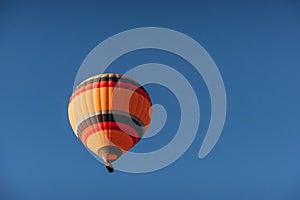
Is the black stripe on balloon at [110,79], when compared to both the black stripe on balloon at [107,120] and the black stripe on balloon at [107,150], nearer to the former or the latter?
the black stripe on balloon at [107,120]

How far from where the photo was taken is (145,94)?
1886 centimetres

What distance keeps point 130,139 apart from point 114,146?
30.6 inches

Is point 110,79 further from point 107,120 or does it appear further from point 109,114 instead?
point 107,120

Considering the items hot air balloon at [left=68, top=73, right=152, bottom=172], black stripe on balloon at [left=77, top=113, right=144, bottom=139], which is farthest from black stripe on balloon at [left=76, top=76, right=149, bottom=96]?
black stripe on balloon at [left=77, top=113, right=144, bottom=139]

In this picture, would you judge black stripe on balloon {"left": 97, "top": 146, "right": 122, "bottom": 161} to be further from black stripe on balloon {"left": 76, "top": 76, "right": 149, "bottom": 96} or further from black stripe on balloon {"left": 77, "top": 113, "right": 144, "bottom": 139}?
black stripe on balloon {"left": 76, "top": 76, "right": 149, "bottom": 96}

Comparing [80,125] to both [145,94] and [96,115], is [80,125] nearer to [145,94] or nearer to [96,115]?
[96,115]

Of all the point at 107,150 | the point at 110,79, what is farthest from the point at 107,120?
the point at 110,79

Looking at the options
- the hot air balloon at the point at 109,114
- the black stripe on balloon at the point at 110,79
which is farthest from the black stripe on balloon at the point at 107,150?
the black stripe on balloon at the point at 110,79

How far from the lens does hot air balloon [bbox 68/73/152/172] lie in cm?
1758

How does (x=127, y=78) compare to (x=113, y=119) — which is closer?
(x=113, y=119)

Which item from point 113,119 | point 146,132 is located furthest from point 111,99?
point 146,132

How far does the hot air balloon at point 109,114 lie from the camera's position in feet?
57.7

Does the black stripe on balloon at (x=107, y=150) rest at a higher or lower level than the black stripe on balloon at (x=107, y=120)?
lower

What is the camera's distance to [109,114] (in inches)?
695
